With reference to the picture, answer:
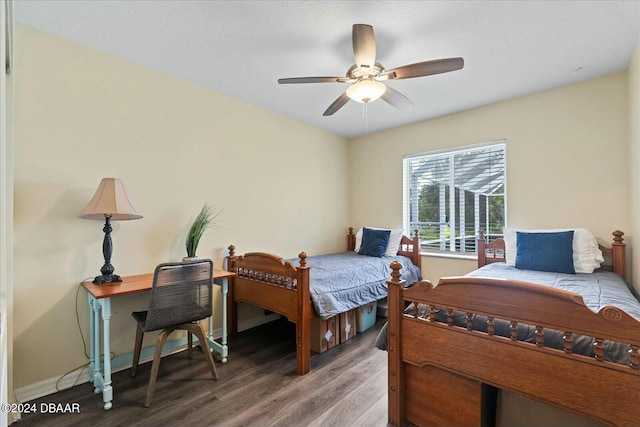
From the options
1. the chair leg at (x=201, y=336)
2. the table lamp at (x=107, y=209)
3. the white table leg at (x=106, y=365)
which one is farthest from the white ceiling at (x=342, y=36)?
the chair leg at (x=201, y=336)

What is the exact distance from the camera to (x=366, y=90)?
203 centimetres

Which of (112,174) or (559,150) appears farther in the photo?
(559,150)

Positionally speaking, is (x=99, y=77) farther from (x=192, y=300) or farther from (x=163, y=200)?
(x=192, y=300)

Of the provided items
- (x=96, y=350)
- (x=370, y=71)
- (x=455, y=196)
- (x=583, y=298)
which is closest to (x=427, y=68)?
(x=370, y=71)

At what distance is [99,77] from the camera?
7.49 feet

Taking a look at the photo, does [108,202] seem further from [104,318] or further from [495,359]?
[495,359]

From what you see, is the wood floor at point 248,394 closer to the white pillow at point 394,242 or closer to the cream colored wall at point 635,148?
the white pillow at point 394,242

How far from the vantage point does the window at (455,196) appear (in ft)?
10.8

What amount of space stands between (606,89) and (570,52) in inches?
30.0

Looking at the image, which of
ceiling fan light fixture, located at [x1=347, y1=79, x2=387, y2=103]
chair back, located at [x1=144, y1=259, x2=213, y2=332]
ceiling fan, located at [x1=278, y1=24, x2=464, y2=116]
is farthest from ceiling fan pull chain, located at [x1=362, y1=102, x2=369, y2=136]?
chair back, located at [x1=144, y1=259, x2=213, y2=332]

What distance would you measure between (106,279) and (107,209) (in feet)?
1.79

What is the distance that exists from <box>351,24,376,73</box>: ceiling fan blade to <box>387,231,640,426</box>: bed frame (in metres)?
1.33

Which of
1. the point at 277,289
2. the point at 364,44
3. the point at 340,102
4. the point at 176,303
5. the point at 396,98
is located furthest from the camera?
the point at 277,289

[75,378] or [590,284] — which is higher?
[590,284]
